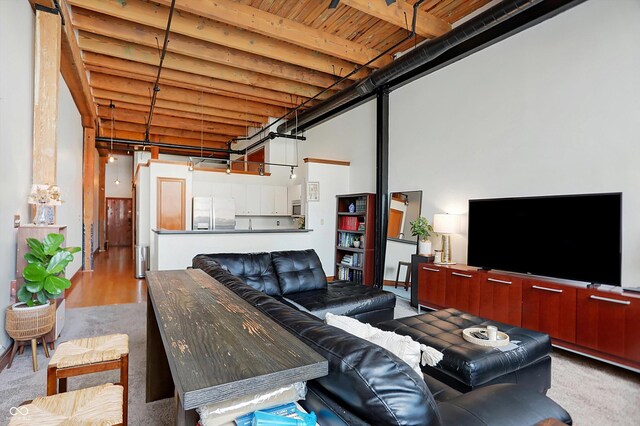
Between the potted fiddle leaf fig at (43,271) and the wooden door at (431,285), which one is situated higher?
the potted fiddle leaf fig at (43,271)

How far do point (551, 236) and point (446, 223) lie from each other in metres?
1.27

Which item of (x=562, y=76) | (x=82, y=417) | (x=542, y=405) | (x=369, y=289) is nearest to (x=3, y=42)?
(x=82, y=417)

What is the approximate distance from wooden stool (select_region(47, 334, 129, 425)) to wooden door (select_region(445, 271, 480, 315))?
3.38 metres

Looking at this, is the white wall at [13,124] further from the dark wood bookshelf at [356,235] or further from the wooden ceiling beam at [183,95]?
the dark wood bookshelf at [356,235]

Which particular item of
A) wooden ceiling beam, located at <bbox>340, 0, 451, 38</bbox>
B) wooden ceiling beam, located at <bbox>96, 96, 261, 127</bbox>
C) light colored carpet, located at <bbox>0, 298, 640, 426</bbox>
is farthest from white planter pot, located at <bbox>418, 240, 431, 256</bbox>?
wooden ceiling beam, located at <bbox>96, 96, 261, 127</bbox>

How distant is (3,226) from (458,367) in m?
3.65

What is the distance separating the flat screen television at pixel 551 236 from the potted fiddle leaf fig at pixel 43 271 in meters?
4.19

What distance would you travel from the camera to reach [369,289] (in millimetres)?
3715

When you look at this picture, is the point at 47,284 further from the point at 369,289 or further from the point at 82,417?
the point at 369,289

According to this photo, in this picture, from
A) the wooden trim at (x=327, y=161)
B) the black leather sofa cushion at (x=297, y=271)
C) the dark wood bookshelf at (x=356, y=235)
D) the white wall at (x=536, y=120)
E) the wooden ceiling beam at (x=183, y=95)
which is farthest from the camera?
the wooden trim at (x=327, y=161)

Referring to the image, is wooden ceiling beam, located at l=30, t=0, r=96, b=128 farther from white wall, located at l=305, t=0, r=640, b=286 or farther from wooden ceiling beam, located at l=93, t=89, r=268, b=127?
white wall, located at l=305, t=0, r=640, b=286

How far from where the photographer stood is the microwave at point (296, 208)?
7.43 metres

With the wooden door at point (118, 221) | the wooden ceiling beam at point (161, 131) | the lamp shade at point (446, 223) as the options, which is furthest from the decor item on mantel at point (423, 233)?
the wooden door at point (118, 221)

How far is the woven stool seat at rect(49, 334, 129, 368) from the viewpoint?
164 centimetres
